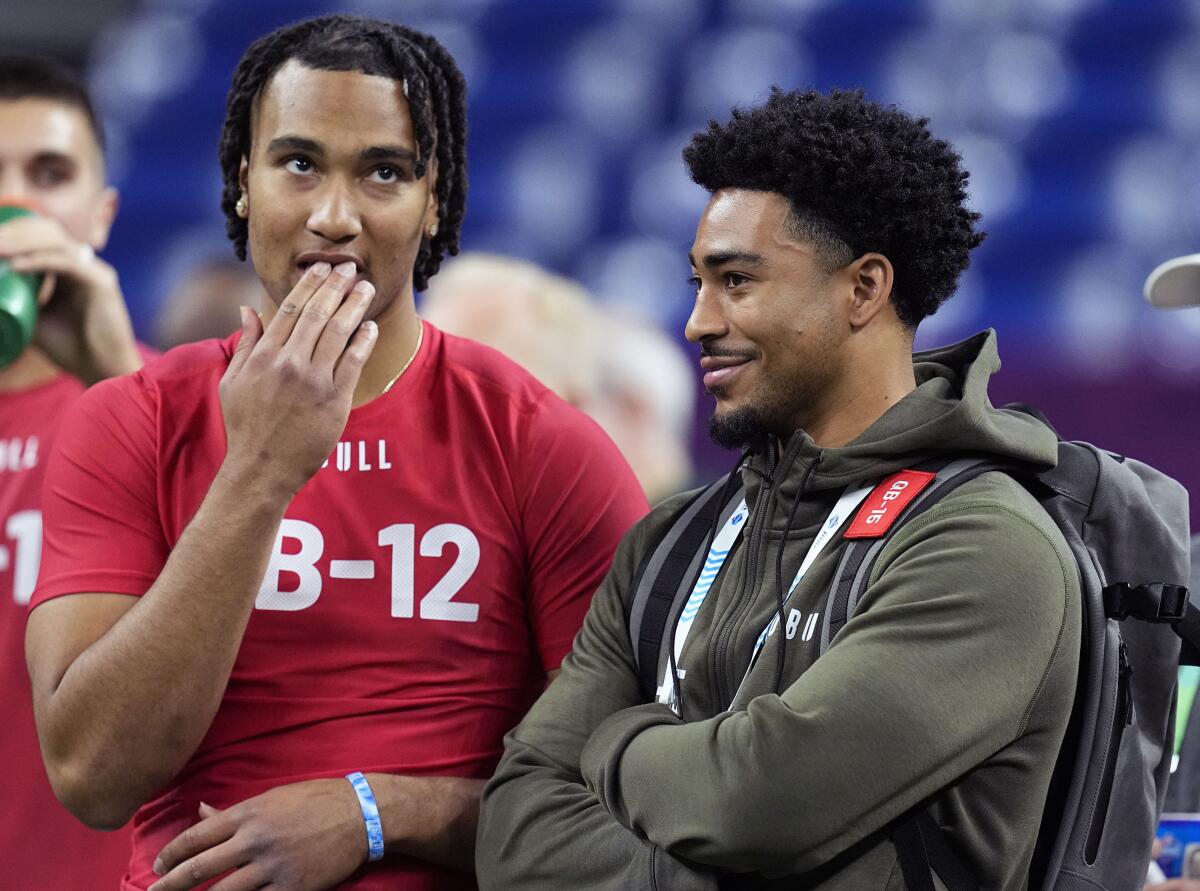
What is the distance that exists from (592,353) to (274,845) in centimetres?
173

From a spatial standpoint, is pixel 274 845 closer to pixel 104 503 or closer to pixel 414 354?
pixel 104 503

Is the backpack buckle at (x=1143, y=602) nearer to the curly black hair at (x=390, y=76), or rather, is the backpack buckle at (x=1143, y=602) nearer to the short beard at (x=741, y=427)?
the short beard at (x=741, y=427)

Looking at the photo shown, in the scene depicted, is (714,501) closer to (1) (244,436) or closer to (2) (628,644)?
(2) (628,644)

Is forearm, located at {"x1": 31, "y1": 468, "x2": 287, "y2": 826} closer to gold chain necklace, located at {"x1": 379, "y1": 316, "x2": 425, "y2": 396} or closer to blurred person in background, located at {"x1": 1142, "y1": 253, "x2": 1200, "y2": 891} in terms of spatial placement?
gold chain necklace, located at {"x1": 379, "y1": 316, "x2": 425, "y2": 396}

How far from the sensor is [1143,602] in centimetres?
158

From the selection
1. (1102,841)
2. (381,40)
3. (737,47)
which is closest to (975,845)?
(1102,841)

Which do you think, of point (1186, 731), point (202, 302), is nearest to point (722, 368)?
point (1186, 731)

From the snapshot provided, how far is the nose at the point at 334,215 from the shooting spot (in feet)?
6.21

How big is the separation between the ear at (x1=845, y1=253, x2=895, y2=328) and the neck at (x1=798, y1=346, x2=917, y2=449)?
A: 0.05 metres


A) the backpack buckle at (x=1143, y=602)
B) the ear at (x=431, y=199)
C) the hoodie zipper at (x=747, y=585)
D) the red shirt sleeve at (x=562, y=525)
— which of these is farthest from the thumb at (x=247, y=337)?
the backpack buckle at (x=1143, y=602)

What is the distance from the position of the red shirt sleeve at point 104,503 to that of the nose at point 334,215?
12.6 inches

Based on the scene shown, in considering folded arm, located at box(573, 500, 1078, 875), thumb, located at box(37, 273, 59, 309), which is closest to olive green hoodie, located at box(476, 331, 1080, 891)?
folded arm, located at box(573, 500, 1078, 875)

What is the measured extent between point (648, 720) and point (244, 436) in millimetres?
568

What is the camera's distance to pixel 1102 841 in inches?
62.8
